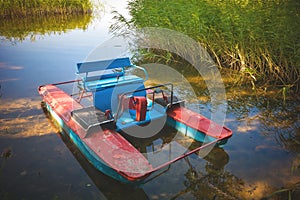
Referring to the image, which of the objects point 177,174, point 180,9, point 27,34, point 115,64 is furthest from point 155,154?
point 27,34

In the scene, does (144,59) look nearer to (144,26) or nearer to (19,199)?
(144,26)

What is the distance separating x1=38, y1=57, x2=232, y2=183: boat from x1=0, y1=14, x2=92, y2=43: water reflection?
876 centimetres

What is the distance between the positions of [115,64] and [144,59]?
438cm

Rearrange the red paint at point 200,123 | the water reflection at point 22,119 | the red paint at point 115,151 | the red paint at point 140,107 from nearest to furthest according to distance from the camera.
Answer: the red paint at point 115,151, the red paint at point 200,123, the red paint at point 140,107, the water reflection at point 22,119

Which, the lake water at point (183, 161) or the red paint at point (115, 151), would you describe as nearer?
the red paint at point (115, 151)

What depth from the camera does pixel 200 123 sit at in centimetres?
452

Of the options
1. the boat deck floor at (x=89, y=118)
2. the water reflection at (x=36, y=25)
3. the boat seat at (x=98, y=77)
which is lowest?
the boat deck floor at (x=89, y=118)

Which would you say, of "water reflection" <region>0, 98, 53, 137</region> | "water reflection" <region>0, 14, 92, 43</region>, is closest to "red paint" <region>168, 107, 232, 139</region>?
"water reflection" <region>0, 98, 53, 137</region>

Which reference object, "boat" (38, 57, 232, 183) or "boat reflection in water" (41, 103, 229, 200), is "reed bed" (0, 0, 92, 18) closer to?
"boat" (38, 57, 232, 183)

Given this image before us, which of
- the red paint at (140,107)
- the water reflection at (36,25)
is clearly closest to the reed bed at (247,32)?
the red paint at (140,107)

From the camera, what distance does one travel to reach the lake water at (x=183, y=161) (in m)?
3.52

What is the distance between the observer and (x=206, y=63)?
340 inches

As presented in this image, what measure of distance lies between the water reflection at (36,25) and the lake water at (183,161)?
6.45 metres

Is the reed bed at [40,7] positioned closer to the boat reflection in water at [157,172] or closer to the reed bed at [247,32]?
the reed bed at [247,32]
